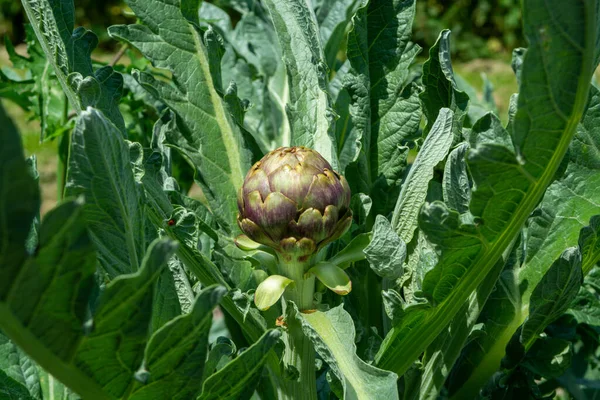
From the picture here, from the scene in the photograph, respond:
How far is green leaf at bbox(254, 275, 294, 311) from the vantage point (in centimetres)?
79

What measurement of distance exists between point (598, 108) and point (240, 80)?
0.59 meters

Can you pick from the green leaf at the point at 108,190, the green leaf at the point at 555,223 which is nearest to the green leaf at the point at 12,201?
the green leaf at the point at 108,190

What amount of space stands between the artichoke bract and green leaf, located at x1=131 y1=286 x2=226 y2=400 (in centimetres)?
16

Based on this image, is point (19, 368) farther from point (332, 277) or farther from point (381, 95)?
point (381, 95)

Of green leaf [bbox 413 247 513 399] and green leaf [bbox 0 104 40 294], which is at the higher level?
green leaf [bbox 0 104 40 294]

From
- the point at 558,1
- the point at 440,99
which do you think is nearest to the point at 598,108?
the point at 440,99

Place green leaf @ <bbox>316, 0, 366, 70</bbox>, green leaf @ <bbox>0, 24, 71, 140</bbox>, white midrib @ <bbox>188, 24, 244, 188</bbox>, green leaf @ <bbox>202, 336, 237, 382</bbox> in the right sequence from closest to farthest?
1. green leaf @ <bbox>202, 336, 237, 382</bbox>
2. white midrib @ <bbox>188, 24, 244, 188</bbox>
3. green leaf @ <bbox>316, 0, 366, 70</bbox>
4. green leaf @ <bbox>0, 24, 71, 140</bbox>

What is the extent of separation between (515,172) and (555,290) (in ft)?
0.59

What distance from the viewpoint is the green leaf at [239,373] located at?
0.69 meters

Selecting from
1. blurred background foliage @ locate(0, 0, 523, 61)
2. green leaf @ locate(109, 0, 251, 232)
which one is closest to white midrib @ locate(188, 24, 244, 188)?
green leaf @ locate(109, 0, 251, 232)

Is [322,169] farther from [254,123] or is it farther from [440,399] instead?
[254,123]

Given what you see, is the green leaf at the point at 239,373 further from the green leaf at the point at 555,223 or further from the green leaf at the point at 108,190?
the green leaf at the point at 555,223

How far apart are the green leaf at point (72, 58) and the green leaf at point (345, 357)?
30cm

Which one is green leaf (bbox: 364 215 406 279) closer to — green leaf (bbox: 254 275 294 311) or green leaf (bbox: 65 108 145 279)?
green leaf (bbox: 254 275 294 311)
